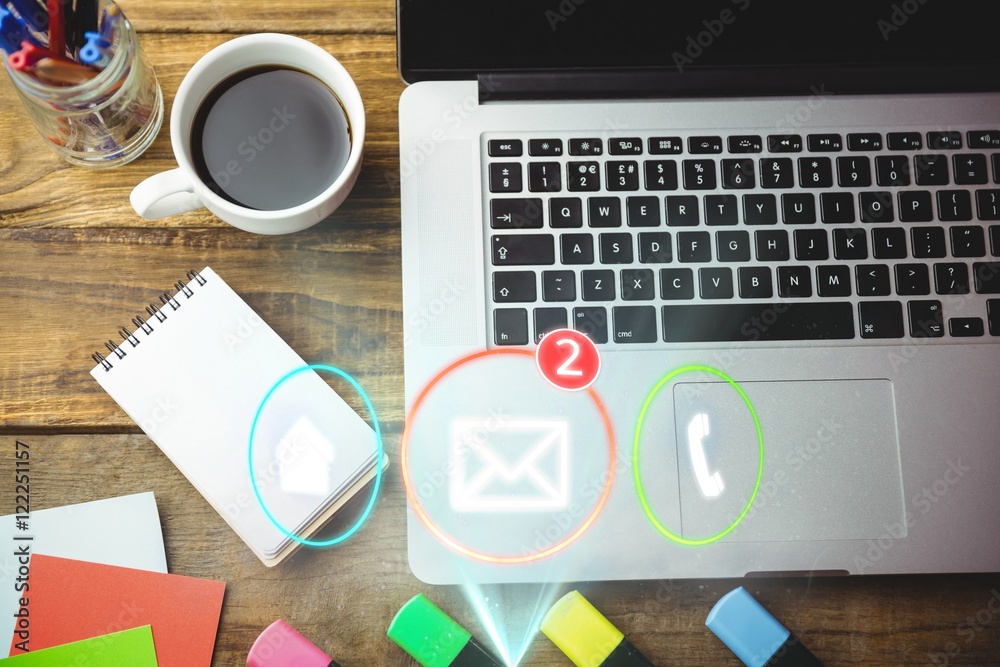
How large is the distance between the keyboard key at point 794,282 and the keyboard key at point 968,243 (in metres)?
0.12

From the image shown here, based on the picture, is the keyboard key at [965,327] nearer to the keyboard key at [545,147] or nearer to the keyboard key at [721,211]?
the keyboard key at [721,211]

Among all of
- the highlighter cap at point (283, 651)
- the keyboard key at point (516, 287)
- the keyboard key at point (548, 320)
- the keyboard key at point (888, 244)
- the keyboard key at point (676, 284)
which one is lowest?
the highlighter cap at point (283, 651)

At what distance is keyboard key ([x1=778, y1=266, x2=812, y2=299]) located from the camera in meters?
0.59

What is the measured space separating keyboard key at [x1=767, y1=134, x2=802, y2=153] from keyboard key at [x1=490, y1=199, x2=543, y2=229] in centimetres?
20

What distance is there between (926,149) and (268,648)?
0.68m

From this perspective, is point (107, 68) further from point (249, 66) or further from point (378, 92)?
point (378, 92)

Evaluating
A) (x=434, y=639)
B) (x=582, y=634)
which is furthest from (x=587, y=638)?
(x=434, y=639)

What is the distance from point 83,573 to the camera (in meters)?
0.60

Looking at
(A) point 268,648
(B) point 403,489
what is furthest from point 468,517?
(A) point 268,648

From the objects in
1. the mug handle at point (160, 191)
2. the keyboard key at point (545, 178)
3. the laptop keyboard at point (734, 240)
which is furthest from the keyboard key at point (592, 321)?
the mug handle at point (160, 191)

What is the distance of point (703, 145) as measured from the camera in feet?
1.98

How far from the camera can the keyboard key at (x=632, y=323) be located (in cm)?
58

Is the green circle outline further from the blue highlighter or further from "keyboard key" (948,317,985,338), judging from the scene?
"keyboard key" (948,317,985,338)

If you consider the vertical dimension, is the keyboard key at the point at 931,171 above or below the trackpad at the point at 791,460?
above
